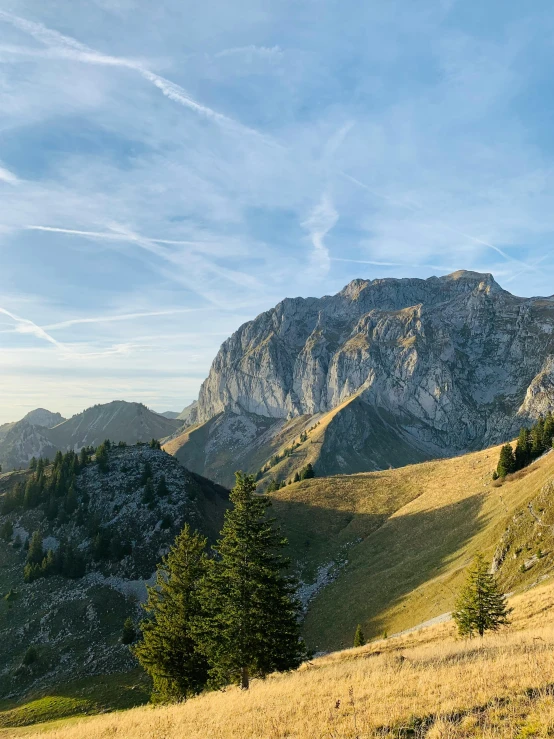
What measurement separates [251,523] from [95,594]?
5421 cm

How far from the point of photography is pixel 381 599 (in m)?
53.0

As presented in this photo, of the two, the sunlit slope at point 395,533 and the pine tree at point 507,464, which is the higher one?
the pine tree at point 507,464

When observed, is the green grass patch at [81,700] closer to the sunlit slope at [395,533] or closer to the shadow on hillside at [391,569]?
the shadow on hillside at [391,569]

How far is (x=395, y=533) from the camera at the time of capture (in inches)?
2852

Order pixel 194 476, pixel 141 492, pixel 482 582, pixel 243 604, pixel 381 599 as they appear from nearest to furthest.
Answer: pixel 243 604
pixel 482 582
pixel 381 599
pixel 141 492
pixel 194 476

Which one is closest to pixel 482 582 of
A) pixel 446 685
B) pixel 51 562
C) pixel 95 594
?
pixel 446 685

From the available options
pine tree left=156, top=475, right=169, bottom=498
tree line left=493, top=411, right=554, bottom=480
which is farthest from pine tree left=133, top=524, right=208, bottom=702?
tree line left=493, top=411, right=554, bottom=480

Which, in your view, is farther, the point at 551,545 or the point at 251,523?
the point at 551,545

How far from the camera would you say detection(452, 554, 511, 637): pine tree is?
92.5 ft

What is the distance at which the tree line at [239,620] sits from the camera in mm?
22547

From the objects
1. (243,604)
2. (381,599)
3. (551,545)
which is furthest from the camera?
(381,599)

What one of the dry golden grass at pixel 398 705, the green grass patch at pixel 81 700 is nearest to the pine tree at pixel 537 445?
the dry golden grass at pixel 398 705

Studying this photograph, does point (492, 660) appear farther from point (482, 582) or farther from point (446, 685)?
point (482, 582)

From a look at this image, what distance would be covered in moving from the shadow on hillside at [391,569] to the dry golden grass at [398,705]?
3261 centimetres
